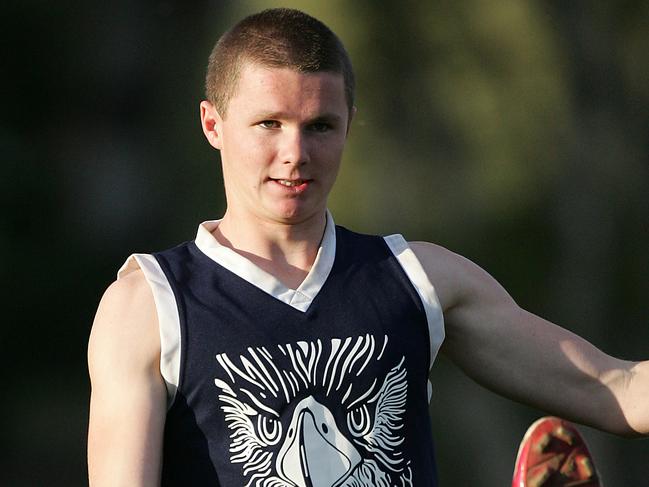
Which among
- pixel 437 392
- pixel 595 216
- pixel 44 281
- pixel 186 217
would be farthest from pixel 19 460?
pixel 595 216

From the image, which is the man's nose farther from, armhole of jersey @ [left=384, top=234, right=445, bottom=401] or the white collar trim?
armhole of jersey @ [left=384, top=234, right=445, bottom=401]

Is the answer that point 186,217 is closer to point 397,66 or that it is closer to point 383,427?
point 397,66

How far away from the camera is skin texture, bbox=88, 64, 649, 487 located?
2611mm

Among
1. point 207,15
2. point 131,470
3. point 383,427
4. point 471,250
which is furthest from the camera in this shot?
point 207,15

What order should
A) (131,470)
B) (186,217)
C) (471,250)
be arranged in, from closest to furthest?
(131,470)
(471,250)
(186,217)

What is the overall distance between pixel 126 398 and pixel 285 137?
1.92ft

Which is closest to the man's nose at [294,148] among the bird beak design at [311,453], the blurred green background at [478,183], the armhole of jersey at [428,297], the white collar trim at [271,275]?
the white collar trim at [271,275]

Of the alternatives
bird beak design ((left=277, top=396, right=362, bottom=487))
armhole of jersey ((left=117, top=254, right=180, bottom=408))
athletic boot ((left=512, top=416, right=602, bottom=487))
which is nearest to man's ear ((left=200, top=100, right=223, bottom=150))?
armhole of jersey ((left=117, top=254, right=180, bottom=408))

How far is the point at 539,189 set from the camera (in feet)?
33.7

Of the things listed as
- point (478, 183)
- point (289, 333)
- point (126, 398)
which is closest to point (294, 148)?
point (289, 333)

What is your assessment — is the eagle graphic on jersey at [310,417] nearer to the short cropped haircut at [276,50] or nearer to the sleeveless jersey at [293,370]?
the sleeveless jersey at [293,370]

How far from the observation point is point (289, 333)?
2734 mm

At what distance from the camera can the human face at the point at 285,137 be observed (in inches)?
106

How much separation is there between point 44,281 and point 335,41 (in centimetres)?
907
